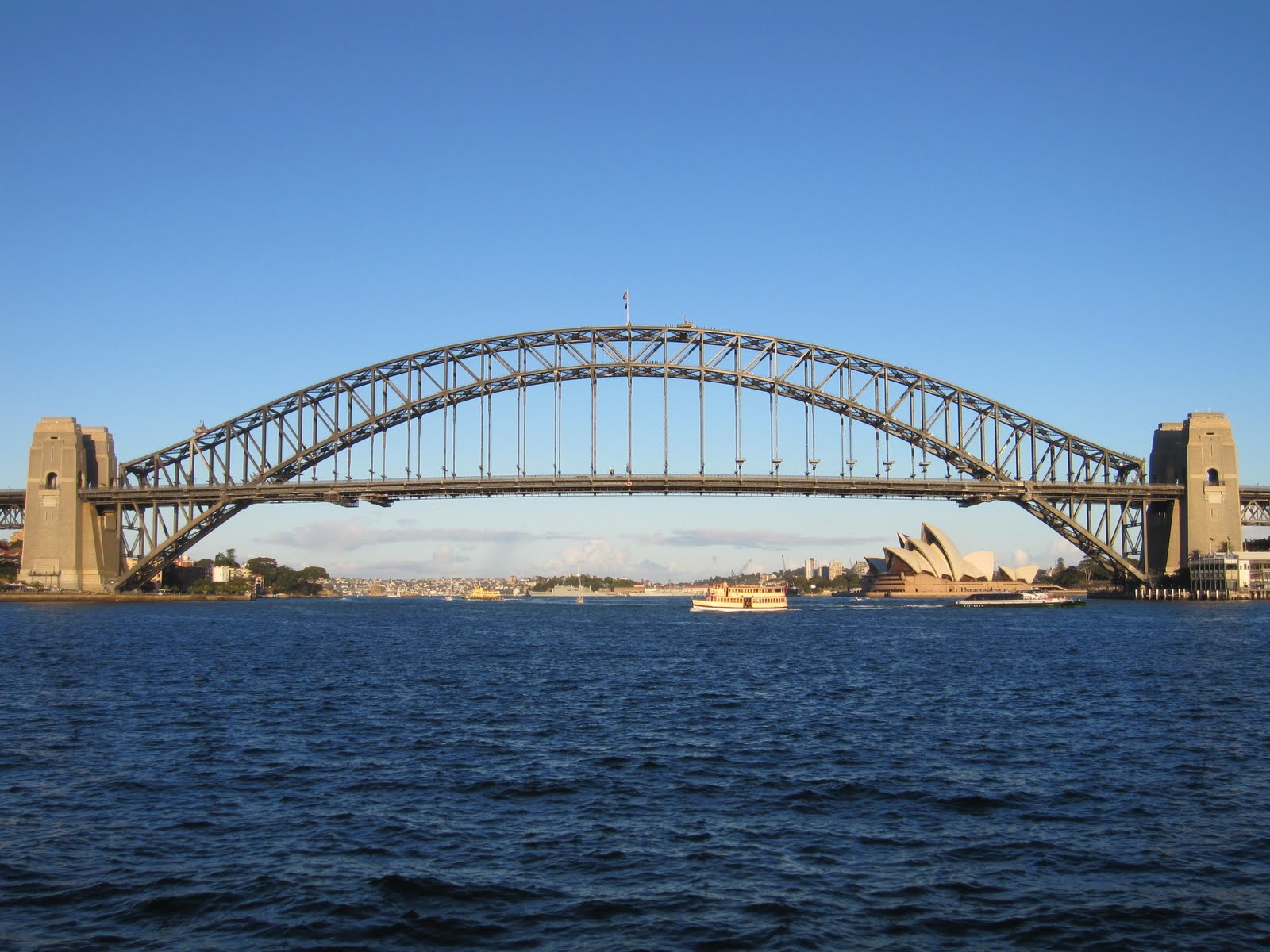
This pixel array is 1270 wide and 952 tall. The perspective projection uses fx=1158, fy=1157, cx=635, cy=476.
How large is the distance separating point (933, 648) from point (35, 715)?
38.1 meters

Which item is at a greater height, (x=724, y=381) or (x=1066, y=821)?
(x=724, y=381)

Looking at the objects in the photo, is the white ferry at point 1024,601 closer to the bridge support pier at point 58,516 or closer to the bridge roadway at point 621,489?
the bridge roadway at point 621,489

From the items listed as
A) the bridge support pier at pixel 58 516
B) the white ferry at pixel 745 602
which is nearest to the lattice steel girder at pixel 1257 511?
the white ferry at pixel 745 602

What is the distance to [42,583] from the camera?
326 ft

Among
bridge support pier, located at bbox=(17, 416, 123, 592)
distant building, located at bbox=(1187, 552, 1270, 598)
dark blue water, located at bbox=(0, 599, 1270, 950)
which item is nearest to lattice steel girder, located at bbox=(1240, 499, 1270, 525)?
distant building, located at bbox=(1187, 552, 1270, 598)

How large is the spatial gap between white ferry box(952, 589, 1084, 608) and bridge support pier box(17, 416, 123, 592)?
81.1 m

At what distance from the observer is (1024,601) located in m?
109

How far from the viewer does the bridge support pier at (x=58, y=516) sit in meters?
99.5

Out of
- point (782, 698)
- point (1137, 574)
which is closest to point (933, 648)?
point (782, 698)

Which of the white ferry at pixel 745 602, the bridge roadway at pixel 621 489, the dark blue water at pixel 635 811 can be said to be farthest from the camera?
the white ferry at pixel 745 602

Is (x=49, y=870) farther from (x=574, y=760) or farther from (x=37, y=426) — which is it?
(x=37, y=426)

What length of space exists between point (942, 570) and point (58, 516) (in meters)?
115

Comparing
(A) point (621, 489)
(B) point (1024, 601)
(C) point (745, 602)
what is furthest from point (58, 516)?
(B) point (1024, 601)

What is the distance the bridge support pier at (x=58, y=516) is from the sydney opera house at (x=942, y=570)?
107 meters
